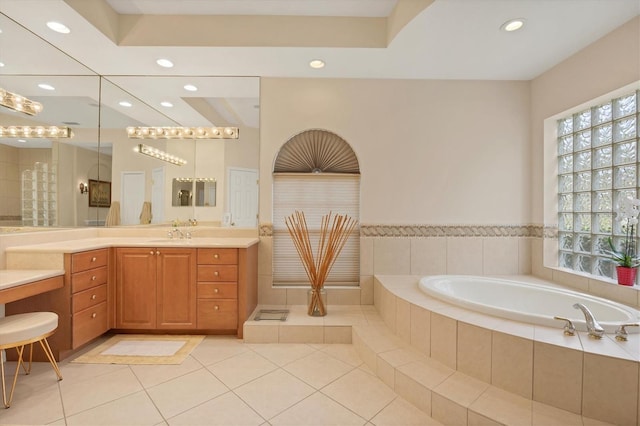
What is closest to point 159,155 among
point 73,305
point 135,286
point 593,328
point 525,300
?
point 135,286

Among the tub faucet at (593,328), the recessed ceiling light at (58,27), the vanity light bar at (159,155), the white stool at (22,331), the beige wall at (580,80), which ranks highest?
the recessed ceiling light at (58,27)

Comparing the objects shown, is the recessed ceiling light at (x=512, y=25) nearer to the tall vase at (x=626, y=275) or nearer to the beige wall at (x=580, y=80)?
the beige wall at (x=580, y=80)

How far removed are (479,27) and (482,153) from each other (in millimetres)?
1250

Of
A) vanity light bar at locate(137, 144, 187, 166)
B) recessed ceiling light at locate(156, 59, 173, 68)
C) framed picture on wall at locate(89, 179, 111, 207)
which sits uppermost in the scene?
recessed ceiling light at locate(156, 59, 173, 68)

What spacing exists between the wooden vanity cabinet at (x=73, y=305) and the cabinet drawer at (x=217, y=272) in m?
0.80

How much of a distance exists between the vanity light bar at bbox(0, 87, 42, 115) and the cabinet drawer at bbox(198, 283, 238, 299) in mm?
1918

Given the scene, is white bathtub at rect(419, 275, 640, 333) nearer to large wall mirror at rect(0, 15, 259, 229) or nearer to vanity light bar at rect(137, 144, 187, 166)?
large wall mirror at rect(0, 15, 259, 229)

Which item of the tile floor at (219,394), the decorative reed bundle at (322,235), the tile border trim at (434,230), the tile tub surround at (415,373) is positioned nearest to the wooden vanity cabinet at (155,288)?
the tile floor at (219,394)

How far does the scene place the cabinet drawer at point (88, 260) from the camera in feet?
6.63

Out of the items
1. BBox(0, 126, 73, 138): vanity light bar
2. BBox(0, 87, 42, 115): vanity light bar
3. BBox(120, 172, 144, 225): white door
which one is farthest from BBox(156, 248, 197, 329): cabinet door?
BBox(0, 87, 42, 115): vanity light bar

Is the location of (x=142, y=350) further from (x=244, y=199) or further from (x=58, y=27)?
(x=58, y=27)

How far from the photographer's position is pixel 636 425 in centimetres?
121

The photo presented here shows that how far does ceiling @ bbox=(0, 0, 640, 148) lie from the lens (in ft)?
6.38

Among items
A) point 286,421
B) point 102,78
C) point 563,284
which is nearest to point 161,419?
point 286,421
